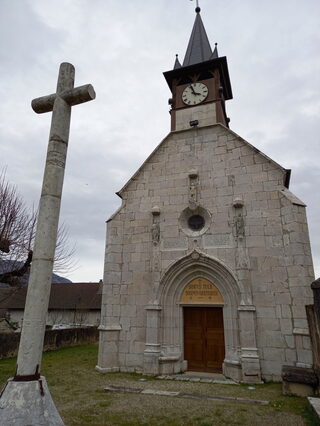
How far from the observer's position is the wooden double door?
30.5ft

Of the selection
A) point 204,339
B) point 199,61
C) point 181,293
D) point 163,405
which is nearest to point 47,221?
point 163,405

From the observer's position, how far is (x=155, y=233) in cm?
1047

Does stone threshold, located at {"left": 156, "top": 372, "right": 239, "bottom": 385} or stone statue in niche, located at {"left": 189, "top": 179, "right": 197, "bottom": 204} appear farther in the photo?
stone statue in niche, located at {"left": 189, "top": 179, "right": 197, "bottom": 204}

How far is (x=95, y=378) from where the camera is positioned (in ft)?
28.5

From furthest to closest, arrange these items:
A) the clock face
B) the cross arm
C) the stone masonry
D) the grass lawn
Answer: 1. the clock face
2. the stone masonry
3. the grass lawn
4. the cross arm

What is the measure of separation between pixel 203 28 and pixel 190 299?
49.6 feet

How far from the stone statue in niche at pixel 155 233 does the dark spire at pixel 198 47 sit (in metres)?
8.45

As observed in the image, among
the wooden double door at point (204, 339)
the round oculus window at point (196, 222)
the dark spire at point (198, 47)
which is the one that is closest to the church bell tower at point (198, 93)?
the dark spire at point (198, 47)

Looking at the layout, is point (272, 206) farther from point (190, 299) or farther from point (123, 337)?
point (123, 337)

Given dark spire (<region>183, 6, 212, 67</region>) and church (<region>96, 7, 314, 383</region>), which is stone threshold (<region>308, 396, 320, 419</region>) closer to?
church (<region>96, 7, 314, 383</region>)

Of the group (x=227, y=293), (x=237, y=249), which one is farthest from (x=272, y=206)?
(x=227, y=293)

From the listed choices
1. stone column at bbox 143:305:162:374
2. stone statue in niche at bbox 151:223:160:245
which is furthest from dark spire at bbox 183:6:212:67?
stone column at bbox 143:305:162:374

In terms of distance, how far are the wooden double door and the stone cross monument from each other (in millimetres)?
6769

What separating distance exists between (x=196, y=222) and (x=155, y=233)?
1.46 metres
